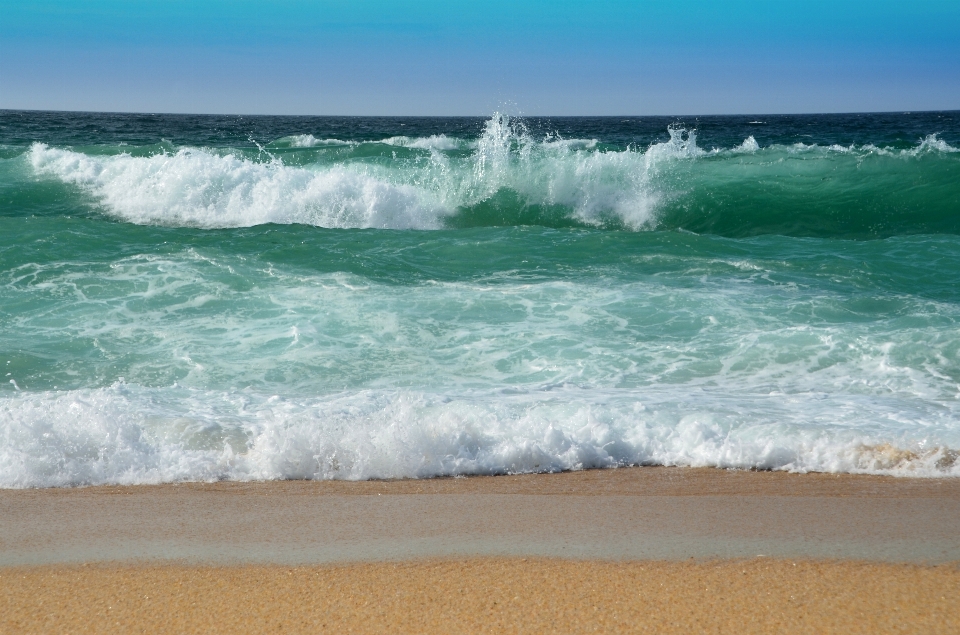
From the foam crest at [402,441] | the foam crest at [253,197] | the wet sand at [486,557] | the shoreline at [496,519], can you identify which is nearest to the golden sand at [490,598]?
the wet sand at [486,557]

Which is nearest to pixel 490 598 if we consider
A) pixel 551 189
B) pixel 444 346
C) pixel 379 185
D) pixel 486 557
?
pixel 486 557

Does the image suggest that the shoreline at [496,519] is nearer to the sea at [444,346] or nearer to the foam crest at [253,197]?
the sea at [444,346]

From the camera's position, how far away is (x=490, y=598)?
2.77 meters

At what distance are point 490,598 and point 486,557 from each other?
335 mm

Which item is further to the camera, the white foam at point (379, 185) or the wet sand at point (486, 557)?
the white foam at point (379, 185)

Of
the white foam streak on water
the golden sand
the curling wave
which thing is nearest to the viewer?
the golden sand

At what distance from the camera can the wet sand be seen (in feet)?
8.72

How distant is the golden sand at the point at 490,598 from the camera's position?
8.53 feet

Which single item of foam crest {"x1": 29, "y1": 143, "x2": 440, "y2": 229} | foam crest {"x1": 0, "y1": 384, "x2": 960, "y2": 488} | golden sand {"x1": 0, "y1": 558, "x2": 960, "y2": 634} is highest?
foam crest {"x1": 29, "y1": 143, "x2": 440, "y2": 229}

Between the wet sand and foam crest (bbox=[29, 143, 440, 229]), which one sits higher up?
foam crest (bbox=[29, 143, 440, 229])

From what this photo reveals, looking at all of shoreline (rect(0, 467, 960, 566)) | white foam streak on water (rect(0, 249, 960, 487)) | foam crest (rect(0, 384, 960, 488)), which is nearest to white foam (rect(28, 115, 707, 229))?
white foam streak on water (rect(0, 249, 960, 487))

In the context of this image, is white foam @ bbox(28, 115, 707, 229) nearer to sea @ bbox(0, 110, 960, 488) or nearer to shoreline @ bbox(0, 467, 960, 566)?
sea @ bbox(0, 110, 960, 488)

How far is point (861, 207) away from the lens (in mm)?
14453

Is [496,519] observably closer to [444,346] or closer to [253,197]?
[444,346]
